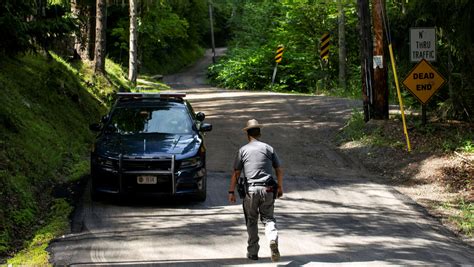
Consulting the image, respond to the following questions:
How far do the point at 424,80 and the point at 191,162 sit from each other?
24.1 feet

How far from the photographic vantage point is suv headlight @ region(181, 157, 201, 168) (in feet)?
34.2

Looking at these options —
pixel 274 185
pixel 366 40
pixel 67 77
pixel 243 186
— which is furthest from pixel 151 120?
pixel 366 40

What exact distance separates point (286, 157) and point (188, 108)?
159 inches

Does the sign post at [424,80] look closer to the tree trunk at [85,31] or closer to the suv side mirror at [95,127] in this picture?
the suv side mirror at [95,127]

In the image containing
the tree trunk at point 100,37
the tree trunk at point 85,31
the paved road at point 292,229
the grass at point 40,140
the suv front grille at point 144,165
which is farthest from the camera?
the tree trunk at point 85,31

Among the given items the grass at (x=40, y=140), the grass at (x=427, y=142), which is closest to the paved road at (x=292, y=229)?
the grass at (x=40, y=140)

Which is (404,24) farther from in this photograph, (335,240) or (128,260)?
(128,260)

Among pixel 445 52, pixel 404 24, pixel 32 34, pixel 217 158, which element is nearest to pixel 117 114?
pixel 32 34

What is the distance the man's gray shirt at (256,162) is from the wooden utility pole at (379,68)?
10.8m

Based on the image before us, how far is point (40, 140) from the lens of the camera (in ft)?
43.5

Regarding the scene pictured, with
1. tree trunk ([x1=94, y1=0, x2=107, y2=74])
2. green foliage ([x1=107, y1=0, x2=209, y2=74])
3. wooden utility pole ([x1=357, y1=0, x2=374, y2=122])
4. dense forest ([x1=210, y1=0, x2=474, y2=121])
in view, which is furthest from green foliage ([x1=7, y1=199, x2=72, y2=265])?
green foliage ([x1=107, y1=0, x2=209, y2=74])

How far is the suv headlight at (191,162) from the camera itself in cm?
1041

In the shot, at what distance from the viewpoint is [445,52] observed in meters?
18.5

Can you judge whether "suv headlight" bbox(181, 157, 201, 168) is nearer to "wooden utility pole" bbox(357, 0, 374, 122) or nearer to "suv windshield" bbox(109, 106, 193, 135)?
"suv windshield" bbox(109, 106, 193, 135)
